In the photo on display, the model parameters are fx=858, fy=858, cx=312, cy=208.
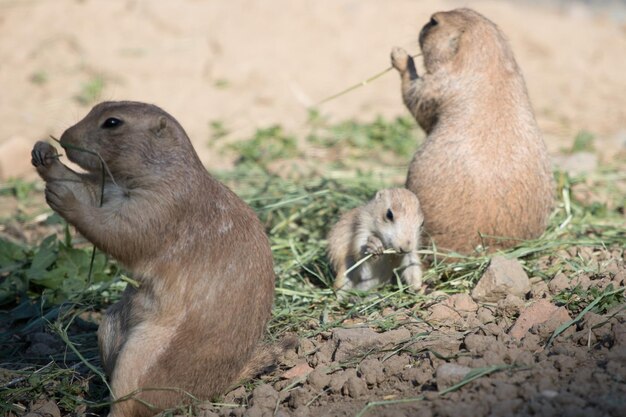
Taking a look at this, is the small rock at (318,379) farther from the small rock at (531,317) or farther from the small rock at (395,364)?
the small rock at (531,317)

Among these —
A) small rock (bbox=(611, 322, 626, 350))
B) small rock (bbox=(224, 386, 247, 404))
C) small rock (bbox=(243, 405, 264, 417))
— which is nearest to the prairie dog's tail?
small rock (bbox=(224, 386, 247, 404))

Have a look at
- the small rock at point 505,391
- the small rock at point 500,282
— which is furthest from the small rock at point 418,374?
the small rock at point 500,282

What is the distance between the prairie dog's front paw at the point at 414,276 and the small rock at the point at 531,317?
1048mm

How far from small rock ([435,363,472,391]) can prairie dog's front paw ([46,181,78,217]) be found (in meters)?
2.18

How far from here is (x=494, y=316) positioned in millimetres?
5625

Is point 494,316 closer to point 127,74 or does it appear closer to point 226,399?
point 226,399

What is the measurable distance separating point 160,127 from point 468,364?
2.19 metres

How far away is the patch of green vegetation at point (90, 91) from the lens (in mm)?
11125

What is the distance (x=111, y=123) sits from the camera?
489 cm

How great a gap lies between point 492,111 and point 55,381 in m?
3.73

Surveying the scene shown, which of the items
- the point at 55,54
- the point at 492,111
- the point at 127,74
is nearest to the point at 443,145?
the point at 492,111

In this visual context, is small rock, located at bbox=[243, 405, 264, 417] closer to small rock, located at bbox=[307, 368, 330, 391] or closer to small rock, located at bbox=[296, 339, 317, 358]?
small rock, located at bbox=[307, 368, 330, 391]

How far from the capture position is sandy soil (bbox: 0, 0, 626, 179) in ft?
36.3

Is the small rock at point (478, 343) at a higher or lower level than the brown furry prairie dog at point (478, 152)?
lower
